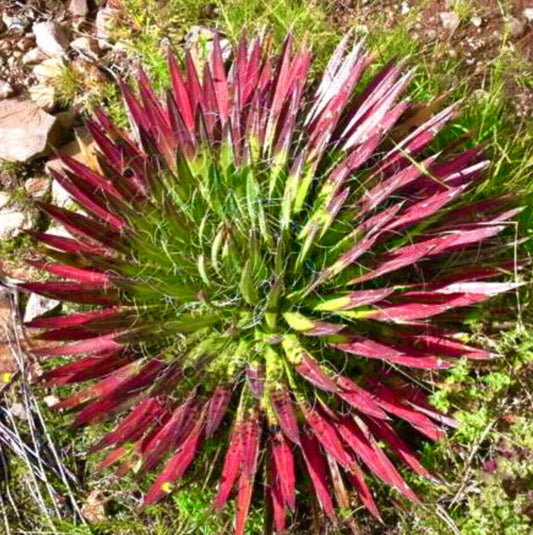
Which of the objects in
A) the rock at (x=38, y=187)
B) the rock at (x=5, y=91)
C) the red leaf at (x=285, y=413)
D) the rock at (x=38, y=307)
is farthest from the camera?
the rock at (x=5, y=91)

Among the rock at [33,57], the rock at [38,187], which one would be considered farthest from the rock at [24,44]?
the rock at [38,187]

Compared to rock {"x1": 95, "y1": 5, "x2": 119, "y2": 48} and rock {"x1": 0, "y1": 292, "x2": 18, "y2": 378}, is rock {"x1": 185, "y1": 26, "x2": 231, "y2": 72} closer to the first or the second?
rock {"x1": 95, "y1": 5, "x2": 119, "y2": 48}

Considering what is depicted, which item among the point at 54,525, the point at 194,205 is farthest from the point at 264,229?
the point at 54,525

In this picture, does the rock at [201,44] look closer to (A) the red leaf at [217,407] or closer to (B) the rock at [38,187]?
(B) the rock at [38,187]

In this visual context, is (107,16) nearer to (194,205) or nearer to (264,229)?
(194,205)

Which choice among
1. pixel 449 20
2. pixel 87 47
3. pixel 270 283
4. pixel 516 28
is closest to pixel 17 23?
pixel 87 47
